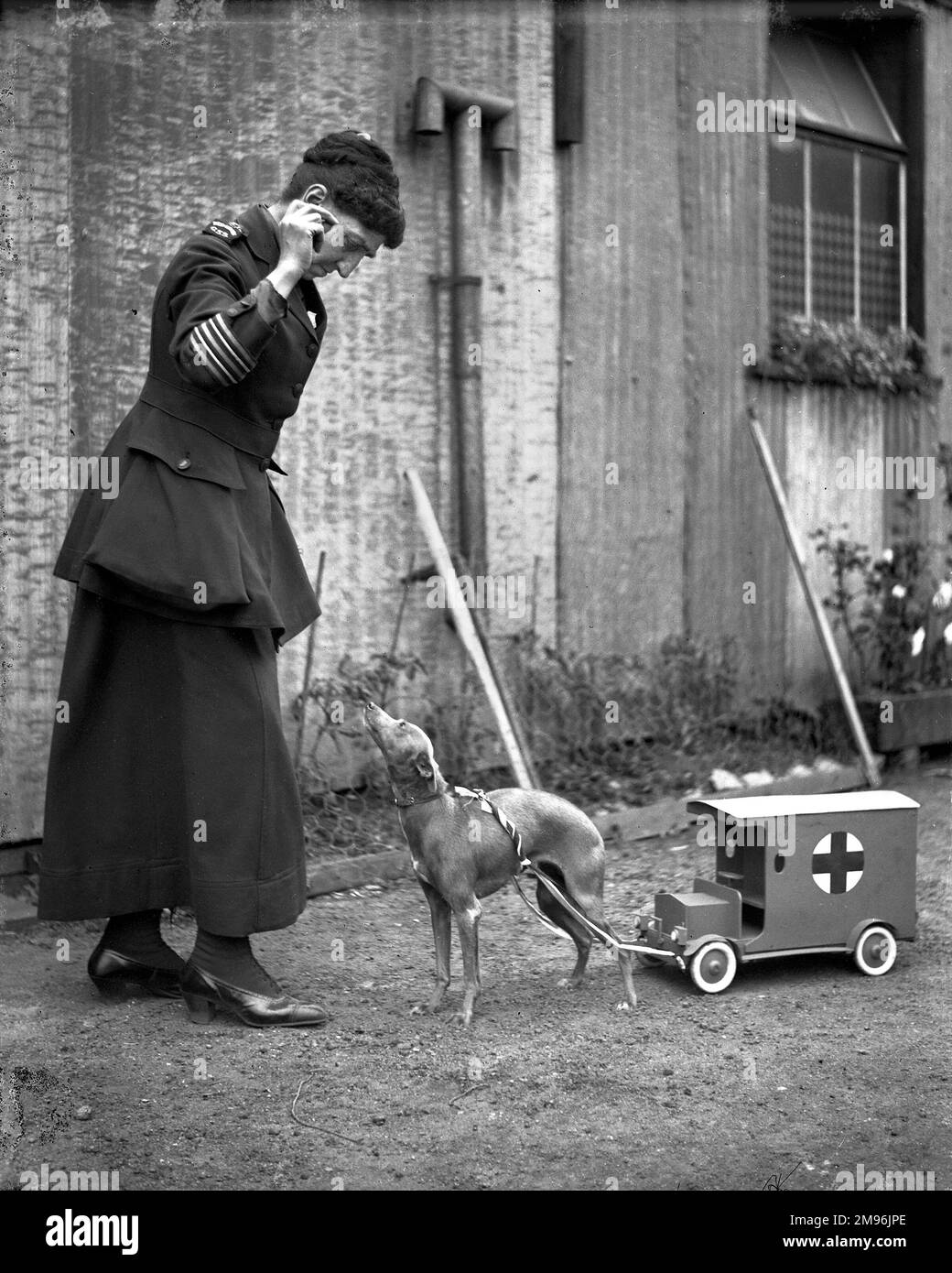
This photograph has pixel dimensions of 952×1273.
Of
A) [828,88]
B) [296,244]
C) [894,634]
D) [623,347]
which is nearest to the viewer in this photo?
[296,244]

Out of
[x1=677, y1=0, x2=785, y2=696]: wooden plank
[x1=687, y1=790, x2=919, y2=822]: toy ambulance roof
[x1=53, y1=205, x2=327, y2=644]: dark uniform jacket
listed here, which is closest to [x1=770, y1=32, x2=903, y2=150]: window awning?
[x1=677, y1=0, x2=785, y2=696]: wooden plank

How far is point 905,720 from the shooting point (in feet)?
25.2

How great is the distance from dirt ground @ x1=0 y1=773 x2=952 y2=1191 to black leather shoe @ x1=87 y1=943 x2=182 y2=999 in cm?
5

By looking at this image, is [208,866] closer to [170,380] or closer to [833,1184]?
[170,380]

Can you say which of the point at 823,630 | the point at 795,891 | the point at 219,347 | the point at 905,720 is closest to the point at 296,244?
the point at 219,347

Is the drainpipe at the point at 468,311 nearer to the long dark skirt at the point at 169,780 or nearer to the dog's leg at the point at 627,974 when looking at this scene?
the long dark skirt at the point at 169,780

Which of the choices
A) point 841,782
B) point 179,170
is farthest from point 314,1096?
point 841,782

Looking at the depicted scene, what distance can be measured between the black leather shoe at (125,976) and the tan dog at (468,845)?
0.70 meters

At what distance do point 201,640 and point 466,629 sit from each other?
2.22 m

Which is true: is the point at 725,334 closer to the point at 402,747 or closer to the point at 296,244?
the point at 296,244

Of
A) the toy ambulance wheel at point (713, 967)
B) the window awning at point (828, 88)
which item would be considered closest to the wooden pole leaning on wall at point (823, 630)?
the window awning at point (828, 88)

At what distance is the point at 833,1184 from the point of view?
9.64 feet

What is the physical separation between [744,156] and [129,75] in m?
3.64

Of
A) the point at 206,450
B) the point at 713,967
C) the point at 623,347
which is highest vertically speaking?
the point at 623,347
